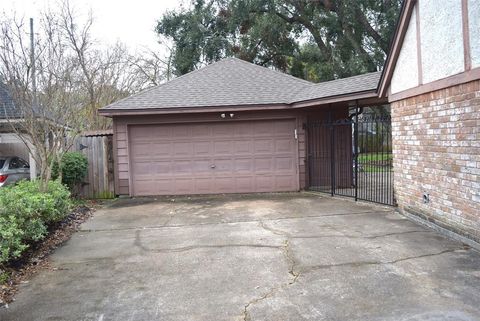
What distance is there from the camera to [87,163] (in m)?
12.0

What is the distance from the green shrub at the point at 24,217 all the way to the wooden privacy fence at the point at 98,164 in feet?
12.8

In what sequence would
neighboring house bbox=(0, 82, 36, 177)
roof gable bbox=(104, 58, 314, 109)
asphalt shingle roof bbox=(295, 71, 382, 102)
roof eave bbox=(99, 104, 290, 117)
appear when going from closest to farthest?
asphalt shingle roof bbox=(295, 71, 382, 102) → neighboring house bbox=(0, 82, 36, 177) → roof eave bbox=(99, 104, 290, 117) → roof gable bbox=(104, 58, 314, 109)

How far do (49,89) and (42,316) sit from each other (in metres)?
6.23

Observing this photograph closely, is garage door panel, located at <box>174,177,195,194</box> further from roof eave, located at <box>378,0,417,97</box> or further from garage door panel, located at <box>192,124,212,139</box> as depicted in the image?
roof eave, located at <box>378,0,417,97</box>

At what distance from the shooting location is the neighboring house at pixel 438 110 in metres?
5.87

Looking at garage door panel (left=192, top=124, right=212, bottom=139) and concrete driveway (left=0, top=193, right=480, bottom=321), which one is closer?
concrete driveway (left=0, top=193, right=480, bottom=321)

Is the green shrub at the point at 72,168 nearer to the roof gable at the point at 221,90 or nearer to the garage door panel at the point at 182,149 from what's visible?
the roof gable at the point at 221,90

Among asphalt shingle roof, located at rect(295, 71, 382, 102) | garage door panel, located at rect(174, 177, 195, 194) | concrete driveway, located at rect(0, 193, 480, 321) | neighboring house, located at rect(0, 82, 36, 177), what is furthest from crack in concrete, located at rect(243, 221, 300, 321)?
neighboring house, located at rect(0, 82, 36, 177)

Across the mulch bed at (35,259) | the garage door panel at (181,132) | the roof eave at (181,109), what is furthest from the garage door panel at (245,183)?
the mulch bed at (35,259)

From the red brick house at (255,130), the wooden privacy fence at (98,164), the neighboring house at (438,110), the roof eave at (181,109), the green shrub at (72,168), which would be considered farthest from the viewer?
the wooden privacy fence at (98,164)

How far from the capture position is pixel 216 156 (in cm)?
1210

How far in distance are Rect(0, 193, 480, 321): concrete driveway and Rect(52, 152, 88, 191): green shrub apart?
3.24 meters

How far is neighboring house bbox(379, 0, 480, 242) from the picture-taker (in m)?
5.87

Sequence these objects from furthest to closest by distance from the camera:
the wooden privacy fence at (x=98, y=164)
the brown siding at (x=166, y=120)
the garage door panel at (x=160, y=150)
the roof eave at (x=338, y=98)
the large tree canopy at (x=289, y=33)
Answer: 1. the large tree canopy at (x=289, y=33)
2. the wooden privacy fence at (x=98, y=164)
3. the garage door panel at (x=160, y=150)
4. the brown siding at (x=166, y=120)
5. the roof eave at (x=338, y=98)
